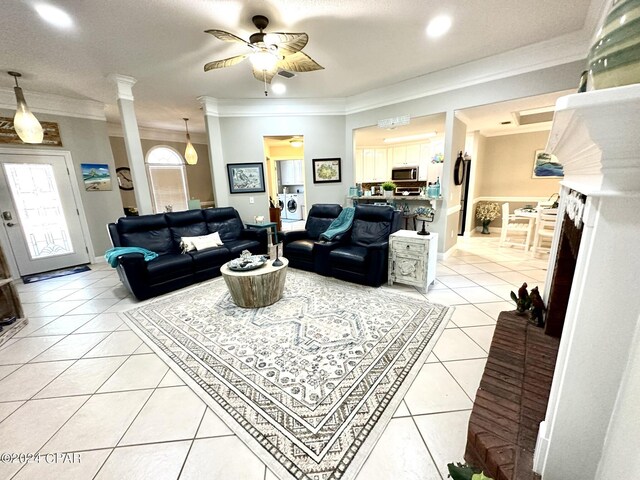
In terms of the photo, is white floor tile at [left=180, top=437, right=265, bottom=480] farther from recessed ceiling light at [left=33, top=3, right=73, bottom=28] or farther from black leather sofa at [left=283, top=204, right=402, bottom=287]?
recessed ceiling light at [left=33, top=3, right=73, bottom=28]

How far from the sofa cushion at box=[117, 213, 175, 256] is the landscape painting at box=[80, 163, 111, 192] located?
2.04 m

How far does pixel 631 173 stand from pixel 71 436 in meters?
2.58

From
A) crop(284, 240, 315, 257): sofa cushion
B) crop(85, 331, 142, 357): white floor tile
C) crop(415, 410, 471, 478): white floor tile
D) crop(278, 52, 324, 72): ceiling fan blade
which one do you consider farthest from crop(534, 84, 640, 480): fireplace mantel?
crop(284, 240, 315, 257): sofa cushion

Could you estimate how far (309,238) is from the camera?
411 cm

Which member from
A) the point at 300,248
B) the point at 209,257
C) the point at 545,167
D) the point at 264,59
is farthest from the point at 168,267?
the point at 545,167

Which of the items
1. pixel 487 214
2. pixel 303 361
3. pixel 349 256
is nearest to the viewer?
pixel 303 361

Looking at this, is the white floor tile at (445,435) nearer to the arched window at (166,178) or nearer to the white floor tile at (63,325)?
the white floor tile at (63,325)

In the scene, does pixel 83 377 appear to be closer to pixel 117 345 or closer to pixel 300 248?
pixel 117 345

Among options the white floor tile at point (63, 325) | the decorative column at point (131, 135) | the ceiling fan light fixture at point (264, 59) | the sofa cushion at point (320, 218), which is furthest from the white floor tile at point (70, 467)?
the decorative column at point (131, 135)

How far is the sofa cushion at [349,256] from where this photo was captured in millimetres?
3078

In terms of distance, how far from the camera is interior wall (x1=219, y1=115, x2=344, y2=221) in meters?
4.59

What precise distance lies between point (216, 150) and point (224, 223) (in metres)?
1.42

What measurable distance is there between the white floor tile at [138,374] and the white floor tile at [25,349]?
0.91 meters

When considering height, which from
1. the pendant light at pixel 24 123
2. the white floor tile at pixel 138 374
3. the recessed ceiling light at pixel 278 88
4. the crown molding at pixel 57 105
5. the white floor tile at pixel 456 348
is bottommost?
the white floor tile at pixel 138 374
